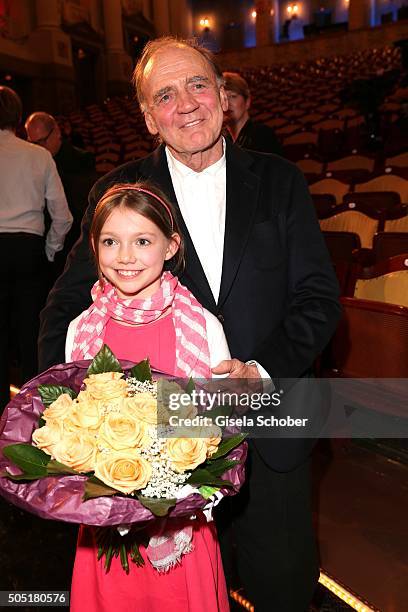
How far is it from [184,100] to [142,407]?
2.53 ft

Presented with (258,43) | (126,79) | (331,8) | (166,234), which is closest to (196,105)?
(166,234)

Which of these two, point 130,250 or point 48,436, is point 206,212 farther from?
point 48,436

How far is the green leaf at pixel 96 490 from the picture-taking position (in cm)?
100

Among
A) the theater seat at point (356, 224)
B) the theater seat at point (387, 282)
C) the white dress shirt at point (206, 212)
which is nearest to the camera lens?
the white dress shirt at point (206, 212)

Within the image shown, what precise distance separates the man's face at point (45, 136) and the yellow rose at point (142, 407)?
316 centimetres

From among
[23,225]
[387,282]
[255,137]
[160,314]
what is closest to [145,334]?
[160,314]

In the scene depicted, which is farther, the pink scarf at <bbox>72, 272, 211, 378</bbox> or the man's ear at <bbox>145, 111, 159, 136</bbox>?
the man's ear at <bbox>145, 111, 159, 136</bbox>

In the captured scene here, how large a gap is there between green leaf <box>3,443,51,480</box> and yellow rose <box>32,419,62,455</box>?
0.02 m

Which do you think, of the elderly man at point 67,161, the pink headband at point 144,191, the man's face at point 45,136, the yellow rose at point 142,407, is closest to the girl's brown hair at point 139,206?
the pink headband at point 144,191

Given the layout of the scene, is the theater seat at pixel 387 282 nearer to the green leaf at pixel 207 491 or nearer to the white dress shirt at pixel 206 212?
the white dress shirt at pixel 206 212

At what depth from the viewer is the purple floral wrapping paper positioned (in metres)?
1.04

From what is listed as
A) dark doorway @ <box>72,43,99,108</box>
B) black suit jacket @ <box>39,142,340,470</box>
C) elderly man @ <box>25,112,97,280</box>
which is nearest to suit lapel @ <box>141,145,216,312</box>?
black suit jacket @ <box>39,142,340,470</box>

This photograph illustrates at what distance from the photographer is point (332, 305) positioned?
1.45m

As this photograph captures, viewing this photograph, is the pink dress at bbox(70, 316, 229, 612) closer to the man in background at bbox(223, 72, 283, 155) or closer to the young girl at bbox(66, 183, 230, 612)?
the young girl at bbox(66, 183, 230, 612)
